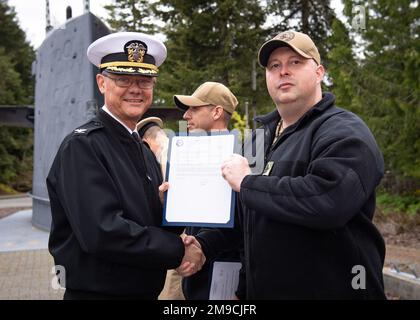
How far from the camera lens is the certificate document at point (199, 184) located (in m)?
2.28

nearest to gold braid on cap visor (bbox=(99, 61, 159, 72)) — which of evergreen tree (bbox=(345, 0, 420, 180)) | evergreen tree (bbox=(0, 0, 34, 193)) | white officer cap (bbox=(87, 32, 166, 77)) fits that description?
white officer cap (bbox=(87, 32, 166, 77))

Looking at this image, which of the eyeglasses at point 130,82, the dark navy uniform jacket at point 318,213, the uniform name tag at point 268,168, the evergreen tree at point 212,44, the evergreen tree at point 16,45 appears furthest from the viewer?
the evergreen tree at point 16,45

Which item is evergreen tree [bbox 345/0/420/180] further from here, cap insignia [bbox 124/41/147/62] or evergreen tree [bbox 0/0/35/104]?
evergreen tree [bbox 0/0/35/104]

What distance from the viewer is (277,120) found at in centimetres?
256

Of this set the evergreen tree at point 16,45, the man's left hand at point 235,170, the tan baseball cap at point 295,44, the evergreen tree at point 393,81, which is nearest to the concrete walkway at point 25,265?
the man's left hand at point 235,170

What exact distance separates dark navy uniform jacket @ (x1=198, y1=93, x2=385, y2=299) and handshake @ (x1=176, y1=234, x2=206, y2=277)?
0.37 meters

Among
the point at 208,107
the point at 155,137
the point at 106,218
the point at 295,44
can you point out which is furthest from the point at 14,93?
the point at 295,44

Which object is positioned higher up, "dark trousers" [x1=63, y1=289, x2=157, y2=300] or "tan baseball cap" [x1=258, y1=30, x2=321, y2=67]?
"tan baseball cap" [x1=258, y1=30, x2=321, y2=67]

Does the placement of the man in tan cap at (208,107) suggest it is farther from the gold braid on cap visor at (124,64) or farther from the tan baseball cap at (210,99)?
the gold braid on cap visor at (124,64)

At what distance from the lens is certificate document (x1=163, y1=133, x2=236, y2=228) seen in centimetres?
228

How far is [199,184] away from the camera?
2.33 metres

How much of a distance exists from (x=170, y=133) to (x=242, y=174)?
1.78ft

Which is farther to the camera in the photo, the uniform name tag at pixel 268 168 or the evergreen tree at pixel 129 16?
the evergreen tree at pixel 129 16

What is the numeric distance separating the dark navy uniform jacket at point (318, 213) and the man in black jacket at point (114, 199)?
0.48 metres
